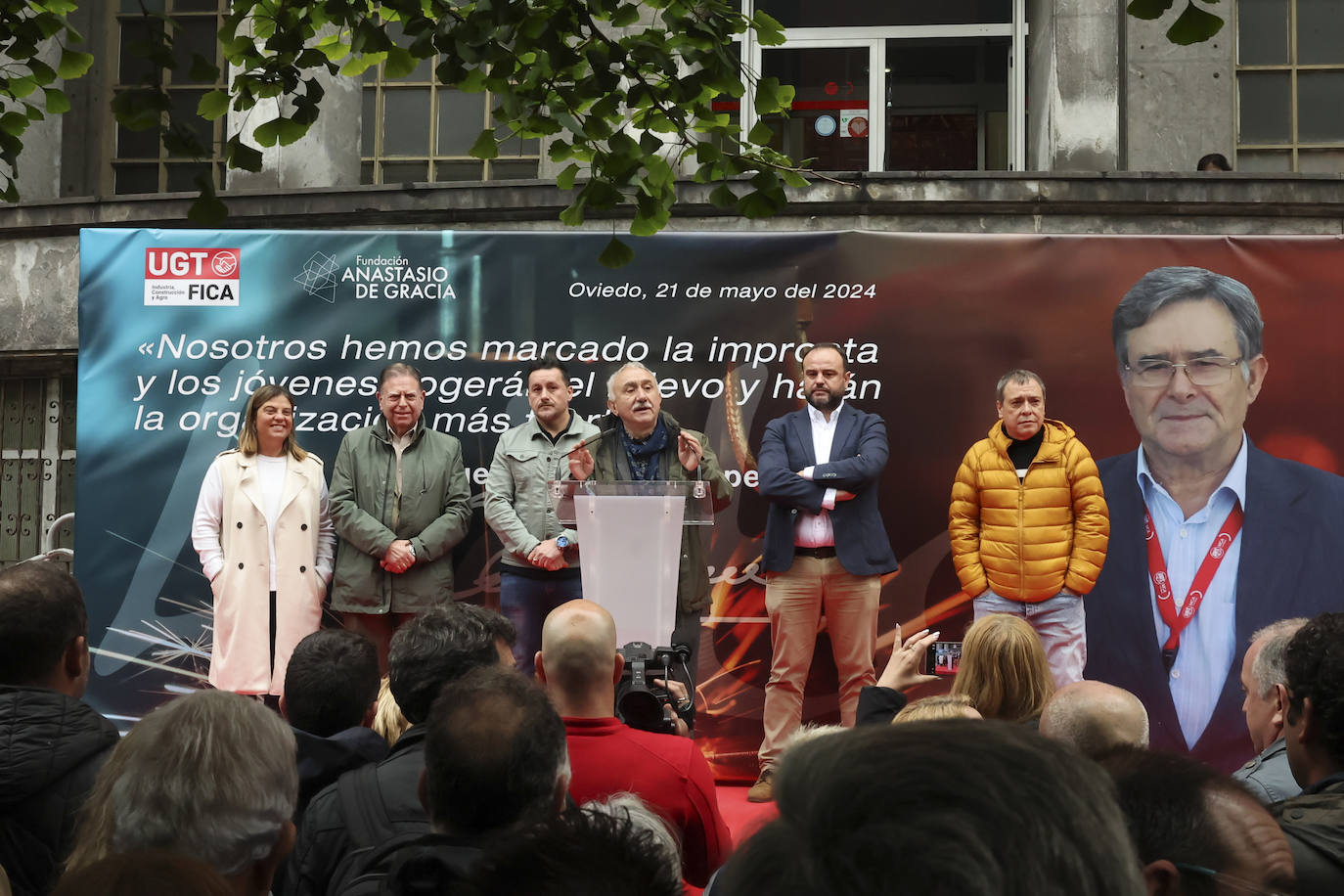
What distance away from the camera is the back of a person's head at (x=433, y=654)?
11.2 ft

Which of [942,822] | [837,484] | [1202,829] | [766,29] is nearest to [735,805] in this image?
[837,484]

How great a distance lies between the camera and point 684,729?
174 inches

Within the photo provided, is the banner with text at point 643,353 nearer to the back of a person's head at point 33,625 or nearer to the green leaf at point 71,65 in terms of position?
the green leaf at point 71,65

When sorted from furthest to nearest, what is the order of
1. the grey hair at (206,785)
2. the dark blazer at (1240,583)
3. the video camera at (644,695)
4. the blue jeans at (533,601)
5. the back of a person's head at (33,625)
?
the blue jeans at (533,601), the dark blazer at (1240,583), the video camera at (644,695), the back of a person's head at (33,625), the grey hair at (206,785)

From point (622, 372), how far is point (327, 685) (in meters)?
4.29

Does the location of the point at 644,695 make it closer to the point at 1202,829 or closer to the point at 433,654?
the point at 433,654

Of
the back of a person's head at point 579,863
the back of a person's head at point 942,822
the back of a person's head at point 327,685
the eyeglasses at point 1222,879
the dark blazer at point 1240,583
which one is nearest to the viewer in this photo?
the back of a person's head at point 942,822

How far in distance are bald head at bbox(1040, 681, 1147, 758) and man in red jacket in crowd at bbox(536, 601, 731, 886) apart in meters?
0.87

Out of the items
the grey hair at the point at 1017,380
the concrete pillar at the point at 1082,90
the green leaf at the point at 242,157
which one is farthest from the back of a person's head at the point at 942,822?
the concrete pillar at the point at 1082,90

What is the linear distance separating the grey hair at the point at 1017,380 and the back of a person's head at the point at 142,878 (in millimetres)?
6620

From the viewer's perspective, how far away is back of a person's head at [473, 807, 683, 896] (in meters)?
1.32

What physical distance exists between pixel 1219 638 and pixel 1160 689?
1.39 feet

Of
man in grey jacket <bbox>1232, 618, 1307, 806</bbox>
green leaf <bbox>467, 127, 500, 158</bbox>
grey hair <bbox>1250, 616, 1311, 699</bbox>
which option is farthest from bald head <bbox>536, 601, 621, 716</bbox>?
green leaf <bbox>467, 127, 500, 158</bbox>

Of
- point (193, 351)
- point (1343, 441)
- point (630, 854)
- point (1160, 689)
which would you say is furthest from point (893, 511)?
point (630, 854)
